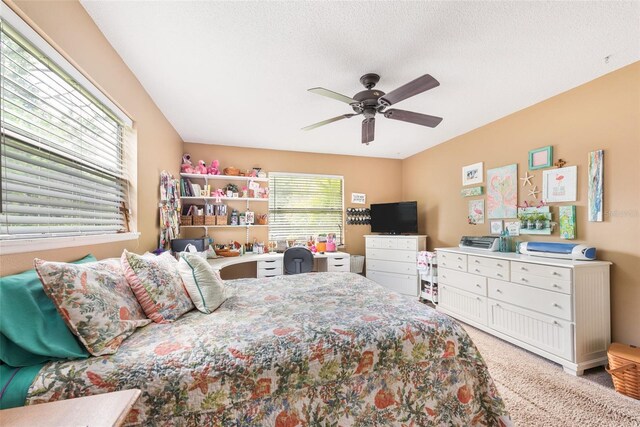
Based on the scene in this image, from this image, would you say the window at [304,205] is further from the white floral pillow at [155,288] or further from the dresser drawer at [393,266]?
the white floral pillow at [155,288]

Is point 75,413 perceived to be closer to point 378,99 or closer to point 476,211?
point 378,99

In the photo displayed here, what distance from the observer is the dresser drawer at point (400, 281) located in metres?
3.99

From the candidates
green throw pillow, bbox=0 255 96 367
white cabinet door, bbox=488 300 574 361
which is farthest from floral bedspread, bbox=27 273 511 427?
white cabinet door, bbox=488 300 574 361

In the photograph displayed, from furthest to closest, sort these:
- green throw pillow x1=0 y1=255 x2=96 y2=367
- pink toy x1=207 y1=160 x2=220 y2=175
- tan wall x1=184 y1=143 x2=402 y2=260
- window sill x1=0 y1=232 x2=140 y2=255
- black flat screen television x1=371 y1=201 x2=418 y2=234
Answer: black flat screen television x1=371 y1=201 x2=418 y2=234, tan wall x1=184 y1=143 x2=402 y2=260, pink toy x1=207 y1=160 x2=220 y2=175, window sill x1=0 y1=232 x2=140 y2=255, green throw pillow x1=0 y1=255 x2=96 y2=367

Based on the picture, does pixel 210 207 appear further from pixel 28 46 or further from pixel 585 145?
pixel 585 145

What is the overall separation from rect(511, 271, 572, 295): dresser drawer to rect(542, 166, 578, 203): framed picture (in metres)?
0.86

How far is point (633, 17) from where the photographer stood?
1.57 metres

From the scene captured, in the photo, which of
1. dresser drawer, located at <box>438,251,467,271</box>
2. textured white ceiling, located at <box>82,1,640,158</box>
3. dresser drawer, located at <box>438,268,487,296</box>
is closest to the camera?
textured white ceiling, located at <box>82,1,640,158</box>

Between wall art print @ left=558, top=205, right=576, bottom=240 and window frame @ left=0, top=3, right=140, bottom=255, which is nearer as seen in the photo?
window frame @ left=0, top=3, right=140, bottom=255

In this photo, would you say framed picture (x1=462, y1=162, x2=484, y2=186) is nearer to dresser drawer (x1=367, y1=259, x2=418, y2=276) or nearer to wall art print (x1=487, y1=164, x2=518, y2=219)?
wall art print (x1=487, y1=164, x2=518, y2=219)

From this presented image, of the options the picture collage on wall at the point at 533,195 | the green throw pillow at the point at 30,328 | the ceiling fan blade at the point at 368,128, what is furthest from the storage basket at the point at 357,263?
the green throw pillow at the point at 30,328

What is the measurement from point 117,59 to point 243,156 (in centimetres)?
236

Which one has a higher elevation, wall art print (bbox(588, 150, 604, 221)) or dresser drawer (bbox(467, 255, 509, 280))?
wall art print (bbox(588, 150, 604, 221))

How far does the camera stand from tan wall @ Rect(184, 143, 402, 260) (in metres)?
4.10
